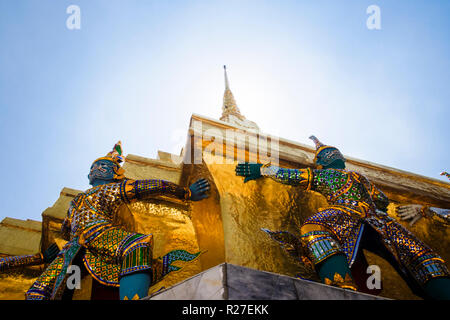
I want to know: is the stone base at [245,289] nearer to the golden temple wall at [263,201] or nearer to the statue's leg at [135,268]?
the statue's leg at [135,268]

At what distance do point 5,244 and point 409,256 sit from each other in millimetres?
4915

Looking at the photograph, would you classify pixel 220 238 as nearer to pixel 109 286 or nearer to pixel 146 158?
pixel 109 286

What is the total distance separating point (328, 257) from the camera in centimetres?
230

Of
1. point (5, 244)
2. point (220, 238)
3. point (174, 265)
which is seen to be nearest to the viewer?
point (174, 265)

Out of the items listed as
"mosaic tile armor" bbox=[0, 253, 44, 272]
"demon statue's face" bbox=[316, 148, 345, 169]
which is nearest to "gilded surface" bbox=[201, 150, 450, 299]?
"demon statue's face" bbox=[316, 148, 345, 169]

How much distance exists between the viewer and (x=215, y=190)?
350 cm

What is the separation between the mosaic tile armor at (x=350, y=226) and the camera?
2436 millimetres

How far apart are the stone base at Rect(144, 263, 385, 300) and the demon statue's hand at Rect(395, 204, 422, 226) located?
7.98 ft

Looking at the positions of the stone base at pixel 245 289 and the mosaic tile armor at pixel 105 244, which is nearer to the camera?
the stone base at pixel 245 289

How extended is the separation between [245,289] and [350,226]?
163 centimetres

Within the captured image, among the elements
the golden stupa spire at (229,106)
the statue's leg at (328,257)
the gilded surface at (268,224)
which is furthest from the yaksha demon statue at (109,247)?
the golden stupa spire at (229,106)

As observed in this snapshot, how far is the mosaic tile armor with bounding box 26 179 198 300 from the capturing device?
7.82ft
